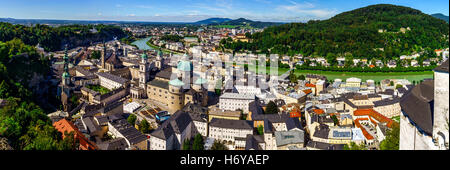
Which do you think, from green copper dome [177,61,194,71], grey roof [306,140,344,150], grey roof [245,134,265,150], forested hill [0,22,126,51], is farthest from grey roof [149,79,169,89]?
forested hill [0,22,126,51]

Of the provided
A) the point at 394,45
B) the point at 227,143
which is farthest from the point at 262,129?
the point at 394,45

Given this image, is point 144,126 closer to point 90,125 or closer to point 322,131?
point 90,125

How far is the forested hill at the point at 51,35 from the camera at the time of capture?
78.4 ft

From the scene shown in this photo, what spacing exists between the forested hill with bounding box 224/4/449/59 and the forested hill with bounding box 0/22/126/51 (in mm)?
15880

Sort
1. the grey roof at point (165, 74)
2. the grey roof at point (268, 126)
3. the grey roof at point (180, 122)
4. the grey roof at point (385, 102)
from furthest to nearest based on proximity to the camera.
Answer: the grey roof at point (165, 74), the grey roof at point (385, 102), the grey roof at point (268, 126), the grey roof at point (180, 122)

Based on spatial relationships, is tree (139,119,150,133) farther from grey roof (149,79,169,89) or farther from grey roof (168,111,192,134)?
grey roof (149,79,169,89)

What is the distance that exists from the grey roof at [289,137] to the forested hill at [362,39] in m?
18.7

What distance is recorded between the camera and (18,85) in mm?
12539

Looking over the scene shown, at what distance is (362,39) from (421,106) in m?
29.2

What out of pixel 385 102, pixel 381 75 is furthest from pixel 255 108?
pixel 381 75

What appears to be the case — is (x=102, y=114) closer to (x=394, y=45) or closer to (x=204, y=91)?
(x=204, y=91)

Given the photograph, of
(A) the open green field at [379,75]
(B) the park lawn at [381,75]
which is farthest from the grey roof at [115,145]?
(B) the park lawn at [381,75]

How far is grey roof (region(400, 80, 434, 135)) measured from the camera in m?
3.55

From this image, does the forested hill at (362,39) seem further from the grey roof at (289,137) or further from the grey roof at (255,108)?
the grey roof at (289,137)
